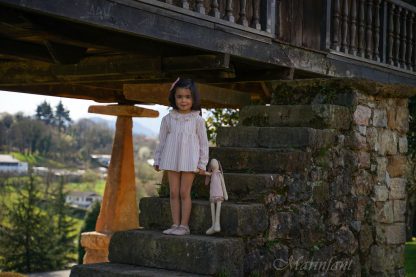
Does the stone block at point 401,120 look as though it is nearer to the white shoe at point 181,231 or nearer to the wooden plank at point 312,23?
the wooden plank at point 312,23

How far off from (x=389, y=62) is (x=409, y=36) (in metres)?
0.70

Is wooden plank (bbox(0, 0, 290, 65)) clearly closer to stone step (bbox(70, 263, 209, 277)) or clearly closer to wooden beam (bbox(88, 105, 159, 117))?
stone step (bbox(70, 263, 209, 277))

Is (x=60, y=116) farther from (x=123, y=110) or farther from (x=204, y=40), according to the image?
(x=204, y=40)

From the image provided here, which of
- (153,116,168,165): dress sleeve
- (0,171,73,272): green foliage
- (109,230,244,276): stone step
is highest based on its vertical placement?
(153,116,168,165): dress sleeve

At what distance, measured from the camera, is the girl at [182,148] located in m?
4.87

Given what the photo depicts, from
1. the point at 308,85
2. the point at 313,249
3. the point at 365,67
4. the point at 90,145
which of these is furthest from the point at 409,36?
the point at 90,145

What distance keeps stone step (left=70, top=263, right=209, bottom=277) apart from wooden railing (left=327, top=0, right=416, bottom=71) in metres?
3.83

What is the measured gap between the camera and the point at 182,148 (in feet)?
16.0

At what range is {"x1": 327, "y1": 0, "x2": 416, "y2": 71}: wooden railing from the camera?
772 centimetres

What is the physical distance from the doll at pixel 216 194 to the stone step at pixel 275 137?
1.15 metres

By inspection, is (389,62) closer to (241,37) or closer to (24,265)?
(241,37)

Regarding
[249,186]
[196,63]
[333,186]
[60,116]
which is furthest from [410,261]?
[60,116]

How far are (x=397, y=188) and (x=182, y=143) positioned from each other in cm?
335

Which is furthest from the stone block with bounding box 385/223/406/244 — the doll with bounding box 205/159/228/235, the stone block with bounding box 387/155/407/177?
the doll with bounding box 205/159/228/235
